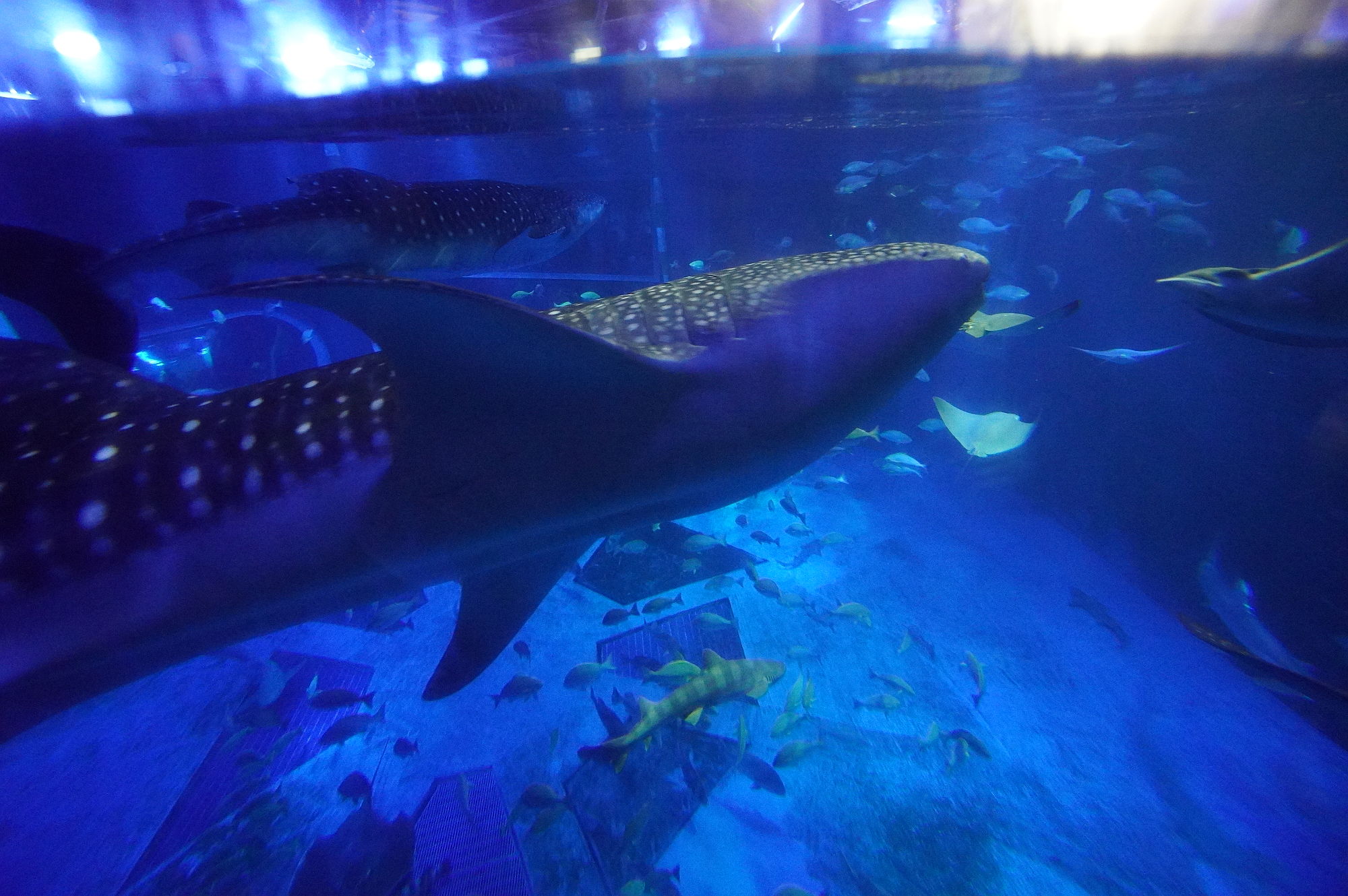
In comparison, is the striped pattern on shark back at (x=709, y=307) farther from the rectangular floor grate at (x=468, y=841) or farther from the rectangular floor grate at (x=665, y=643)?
the rectangular floor grate at (x=665, y=643)

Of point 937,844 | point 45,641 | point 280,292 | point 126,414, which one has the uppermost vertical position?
point 280,292

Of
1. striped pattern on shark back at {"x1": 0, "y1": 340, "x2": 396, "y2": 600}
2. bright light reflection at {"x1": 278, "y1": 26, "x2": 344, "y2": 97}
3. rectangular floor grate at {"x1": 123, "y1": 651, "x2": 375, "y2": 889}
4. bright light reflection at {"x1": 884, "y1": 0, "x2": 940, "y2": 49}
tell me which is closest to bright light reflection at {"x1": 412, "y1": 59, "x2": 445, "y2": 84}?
bright light reflection at {"x1": 278, "y1": 26, "x2": 344, "y2": 97}

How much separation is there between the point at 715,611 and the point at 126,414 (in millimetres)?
5203

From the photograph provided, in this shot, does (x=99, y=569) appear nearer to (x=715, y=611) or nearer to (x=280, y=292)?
(x=280, y=292)

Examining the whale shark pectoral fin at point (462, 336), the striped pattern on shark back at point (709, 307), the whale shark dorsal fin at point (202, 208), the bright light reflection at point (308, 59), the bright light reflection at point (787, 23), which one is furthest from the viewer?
the bright light reflection at point (787, 23)

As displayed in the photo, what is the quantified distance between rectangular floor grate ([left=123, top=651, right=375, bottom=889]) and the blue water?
0.05 m

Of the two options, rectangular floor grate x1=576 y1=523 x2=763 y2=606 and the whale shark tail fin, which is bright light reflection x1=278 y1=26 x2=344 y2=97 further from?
rectangular floor grate x1=576 y1=523 x2=763 y2=606

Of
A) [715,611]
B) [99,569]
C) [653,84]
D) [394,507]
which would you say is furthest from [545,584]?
[653,84]

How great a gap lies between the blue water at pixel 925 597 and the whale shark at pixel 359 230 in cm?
368

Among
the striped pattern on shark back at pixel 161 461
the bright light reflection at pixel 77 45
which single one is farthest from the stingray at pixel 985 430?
the bright light reflection at pixel 77 45

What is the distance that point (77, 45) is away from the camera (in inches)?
257

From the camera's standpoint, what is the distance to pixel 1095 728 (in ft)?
17.8

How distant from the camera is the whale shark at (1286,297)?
2.98 m

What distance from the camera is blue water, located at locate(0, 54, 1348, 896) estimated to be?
389cm
